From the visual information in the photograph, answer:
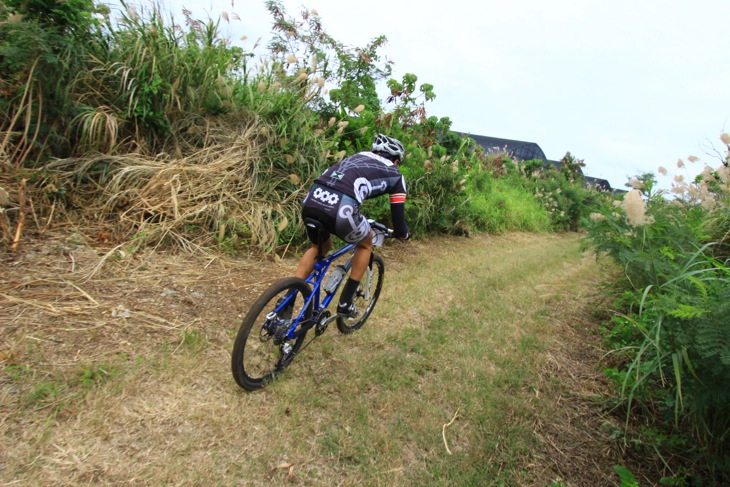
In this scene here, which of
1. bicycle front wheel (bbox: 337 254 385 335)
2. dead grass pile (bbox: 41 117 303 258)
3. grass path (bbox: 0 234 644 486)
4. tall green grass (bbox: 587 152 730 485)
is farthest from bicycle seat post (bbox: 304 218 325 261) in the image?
tall green grass (bbox: 587 152 730 485)

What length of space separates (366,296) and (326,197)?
1438 mm

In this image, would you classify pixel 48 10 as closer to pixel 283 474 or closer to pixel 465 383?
pixel 283 474

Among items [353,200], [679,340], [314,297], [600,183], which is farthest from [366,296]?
[600,183]

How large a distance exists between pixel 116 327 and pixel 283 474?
6.24 feet

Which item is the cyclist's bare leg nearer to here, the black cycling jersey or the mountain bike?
the mountain bike

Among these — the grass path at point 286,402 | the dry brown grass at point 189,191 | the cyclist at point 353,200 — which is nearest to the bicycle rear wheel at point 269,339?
the grass path at point 286,402

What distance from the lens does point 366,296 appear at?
4.12 m

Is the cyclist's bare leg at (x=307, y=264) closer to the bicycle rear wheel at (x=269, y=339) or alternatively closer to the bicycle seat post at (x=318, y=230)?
the bicycle seat post at (x=318, y=230)

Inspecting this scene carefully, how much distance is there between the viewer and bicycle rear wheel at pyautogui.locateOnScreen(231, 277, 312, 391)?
8.54 ft

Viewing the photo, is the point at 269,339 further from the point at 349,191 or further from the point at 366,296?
the point at 366,296

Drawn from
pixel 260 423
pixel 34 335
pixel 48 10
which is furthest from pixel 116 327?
pixel 48 10

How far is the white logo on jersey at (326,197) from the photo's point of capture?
3.03 m

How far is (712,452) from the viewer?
7.78 feet

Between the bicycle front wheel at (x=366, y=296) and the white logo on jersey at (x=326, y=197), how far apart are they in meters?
1.08
